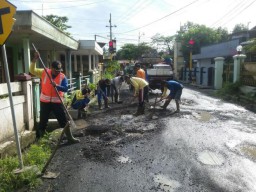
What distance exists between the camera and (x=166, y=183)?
427cm

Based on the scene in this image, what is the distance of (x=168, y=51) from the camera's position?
65812 mm

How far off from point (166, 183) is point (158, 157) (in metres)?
1.17

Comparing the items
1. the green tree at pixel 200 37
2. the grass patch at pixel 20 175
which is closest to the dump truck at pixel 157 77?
the grass patch at pixel 20 175

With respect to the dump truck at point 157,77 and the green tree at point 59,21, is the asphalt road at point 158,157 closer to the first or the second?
the dump truck at point 157,77

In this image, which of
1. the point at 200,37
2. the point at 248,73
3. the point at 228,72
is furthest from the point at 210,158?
the point at 200,37

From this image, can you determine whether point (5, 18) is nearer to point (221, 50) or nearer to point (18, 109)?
point (18, 109)

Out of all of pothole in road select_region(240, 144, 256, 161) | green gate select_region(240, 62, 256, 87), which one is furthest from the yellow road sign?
green gate select_region(240, 62, 256, 87)

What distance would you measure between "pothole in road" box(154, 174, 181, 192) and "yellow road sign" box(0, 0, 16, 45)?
305 centimetres

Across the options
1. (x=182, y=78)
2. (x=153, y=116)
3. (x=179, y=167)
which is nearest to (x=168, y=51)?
(x=182, y=78)

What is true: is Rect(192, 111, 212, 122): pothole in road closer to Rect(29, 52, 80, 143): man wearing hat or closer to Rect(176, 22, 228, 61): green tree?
Rect(29, 52, 80, 143): man wearing hat

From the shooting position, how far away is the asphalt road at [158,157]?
13.9 feet

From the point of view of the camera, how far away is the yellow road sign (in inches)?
155

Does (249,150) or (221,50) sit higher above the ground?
(221,50)

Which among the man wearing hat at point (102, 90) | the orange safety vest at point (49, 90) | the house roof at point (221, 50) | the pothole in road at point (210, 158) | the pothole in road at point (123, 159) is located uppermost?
the house roof at point (221, 50)
